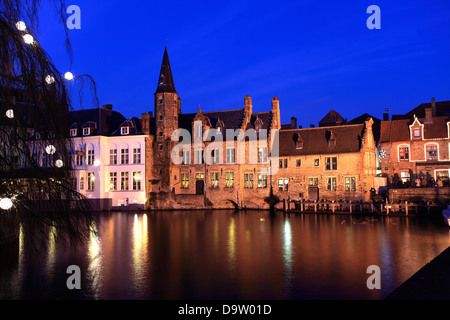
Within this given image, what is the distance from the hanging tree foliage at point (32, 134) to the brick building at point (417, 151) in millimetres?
35658

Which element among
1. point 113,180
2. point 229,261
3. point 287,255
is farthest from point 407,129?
point 113,180

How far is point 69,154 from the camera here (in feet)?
33.9

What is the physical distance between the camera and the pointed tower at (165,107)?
149 feet

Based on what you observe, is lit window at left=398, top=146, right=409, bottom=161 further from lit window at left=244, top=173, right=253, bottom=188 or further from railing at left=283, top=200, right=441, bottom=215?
lit window at left=244, top=173, right=253, bottom=188

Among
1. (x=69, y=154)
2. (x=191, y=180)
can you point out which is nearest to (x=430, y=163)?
(x=191, y=180)

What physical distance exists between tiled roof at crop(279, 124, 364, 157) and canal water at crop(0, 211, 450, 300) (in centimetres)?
1173

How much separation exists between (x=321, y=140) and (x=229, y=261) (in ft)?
89.5

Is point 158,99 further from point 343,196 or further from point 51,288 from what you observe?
point 51,288

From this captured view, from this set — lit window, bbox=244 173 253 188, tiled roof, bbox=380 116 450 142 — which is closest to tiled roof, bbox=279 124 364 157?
tiled roof, bbox=380 116 450 142

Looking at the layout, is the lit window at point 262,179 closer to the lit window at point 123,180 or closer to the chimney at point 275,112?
the chimney at point 275,112

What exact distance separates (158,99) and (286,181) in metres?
17.5

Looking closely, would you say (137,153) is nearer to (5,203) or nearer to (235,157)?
(235,157)

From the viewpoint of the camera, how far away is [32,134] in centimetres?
1021

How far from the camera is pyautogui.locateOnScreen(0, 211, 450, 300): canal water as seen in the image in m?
14.0
